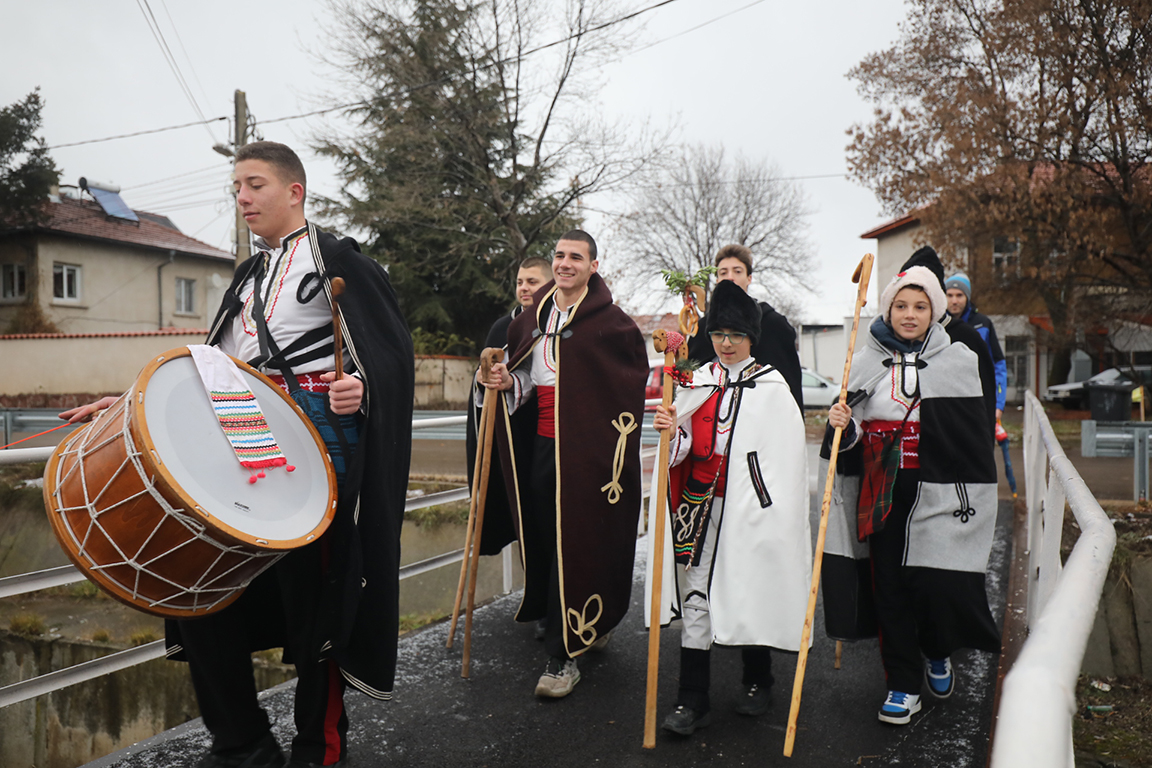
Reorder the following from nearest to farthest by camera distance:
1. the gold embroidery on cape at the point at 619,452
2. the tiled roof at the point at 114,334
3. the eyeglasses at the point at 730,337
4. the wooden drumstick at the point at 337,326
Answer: the wooden drumstick at the point at 337,326 < the eyeglasses at the point at 730,337 < the gold embroidery on cape at the point at 619,452 < the tiled roof at the point at 114,334

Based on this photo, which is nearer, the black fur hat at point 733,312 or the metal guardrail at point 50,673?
the metal guardrail at point 50,673

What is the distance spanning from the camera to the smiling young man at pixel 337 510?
2.72m

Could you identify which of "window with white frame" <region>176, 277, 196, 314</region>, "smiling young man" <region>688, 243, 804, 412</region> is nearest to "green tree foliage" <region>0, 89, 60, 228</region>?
"window with white frame" <region>176, 277, 196, 314</region>

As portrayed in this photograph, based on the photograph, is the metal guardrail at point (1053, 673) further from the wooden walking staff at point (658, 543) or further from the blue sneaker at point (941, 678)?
the blue sneaker at point (941, 678)

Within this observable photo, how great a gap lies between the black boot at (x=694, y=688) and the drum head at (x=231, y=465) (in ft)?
5.53

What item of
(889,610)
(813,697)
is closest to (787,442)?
(889,610)

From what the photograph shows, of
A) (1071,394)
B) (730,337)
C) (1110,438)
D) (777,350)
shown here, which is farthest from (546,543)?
(1071,394)

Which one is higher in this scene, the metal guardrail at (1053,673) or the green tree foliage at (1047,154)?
the green tree foliage at (1047,154)

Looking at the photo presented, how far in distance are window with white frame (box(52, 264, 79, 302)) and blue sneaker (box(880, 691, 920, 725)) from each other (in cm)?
2929

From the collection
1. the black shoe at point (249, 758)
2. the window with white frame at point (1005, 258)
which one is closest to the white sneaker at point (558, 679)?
the black shoe at point (249, 758)

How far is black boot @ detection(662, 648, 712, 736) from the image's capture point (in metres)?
3.43

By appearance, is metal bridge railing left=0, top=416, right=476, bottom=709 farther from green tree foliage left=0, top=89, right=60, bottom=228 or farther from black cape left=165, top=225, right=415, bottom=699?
green tree foliage left=0, top=89, right=60, bottom=228

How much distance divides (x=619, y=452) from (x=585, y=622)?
790 mm

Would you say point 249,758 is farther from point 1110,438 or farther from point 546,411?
point 1110,438
